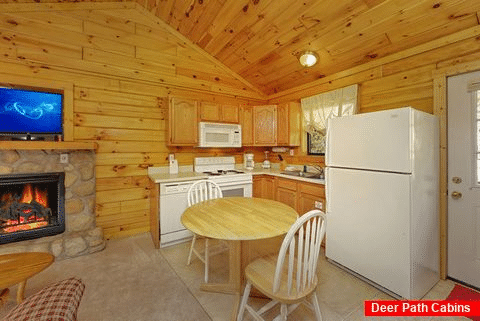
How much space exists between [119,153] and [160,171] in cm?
62

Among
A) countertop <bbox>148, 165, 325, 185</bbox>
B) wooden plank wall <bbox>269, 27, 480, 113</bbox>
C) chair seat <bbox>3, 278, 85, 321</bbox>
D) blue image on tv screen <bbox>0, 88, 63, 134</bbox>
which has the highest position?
wooden plank wall <bbox>269, 27, 480, 113</bbox>

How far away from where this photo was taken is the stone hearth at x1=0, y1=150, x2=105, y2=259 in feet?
7.92

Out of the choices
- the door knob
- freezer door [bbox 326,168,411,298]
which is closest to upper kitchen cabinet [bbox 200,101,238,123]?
freezer door [bbox 326,168,411,298]

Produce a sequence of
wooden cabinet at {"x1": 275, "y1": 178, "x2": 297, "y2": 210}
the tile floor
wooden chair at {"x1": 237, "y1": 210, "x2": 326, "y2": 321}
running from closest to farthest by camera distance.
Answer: wooden chair at {"x1": 237, "y1": 210, "x2": 326, "y2": 321}, the tile floor, wooden cabinet at {"x1": 275, "y1": 178, "x2": 297, "y2": 210}

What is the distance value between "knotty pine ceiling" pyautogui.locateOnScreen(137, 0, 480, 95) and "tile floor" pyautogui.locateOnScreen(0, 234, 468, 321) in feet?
8.14

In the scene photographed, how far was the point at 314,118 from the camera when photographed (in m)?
3.51

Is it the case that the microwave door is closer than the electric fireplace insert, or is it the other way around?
the electric fireplace insert

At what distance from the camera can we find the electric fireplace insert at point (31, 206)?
2428 mm

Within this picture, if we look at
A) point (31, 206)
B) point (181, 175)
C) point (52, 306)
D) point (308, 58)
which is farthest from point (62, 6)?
point (52, 306)

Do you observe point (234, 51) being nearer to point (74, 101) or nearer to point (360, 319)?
point (74, 101)

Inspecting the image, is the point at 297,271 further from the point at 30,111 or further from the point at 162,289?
the point at 30,111

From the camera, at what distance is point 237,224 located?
1.62 m

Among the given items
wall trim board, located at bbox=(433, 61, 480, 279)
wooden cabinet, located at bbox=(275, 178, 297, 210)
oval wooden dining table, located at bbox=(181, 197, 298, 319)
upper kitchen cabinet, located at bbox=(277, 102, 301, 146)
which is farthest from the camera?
upper kitchen cabinet, located at bbox=(277, 102, 301, 146)

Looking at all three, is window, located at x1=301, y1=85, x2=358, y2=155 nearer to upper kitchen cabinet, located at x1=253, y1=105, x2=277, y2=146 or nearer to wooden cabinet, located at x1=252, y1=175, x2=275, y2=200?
upper kitchen cabinet, located at x1=253, y1=105, x2=277, y2=146
